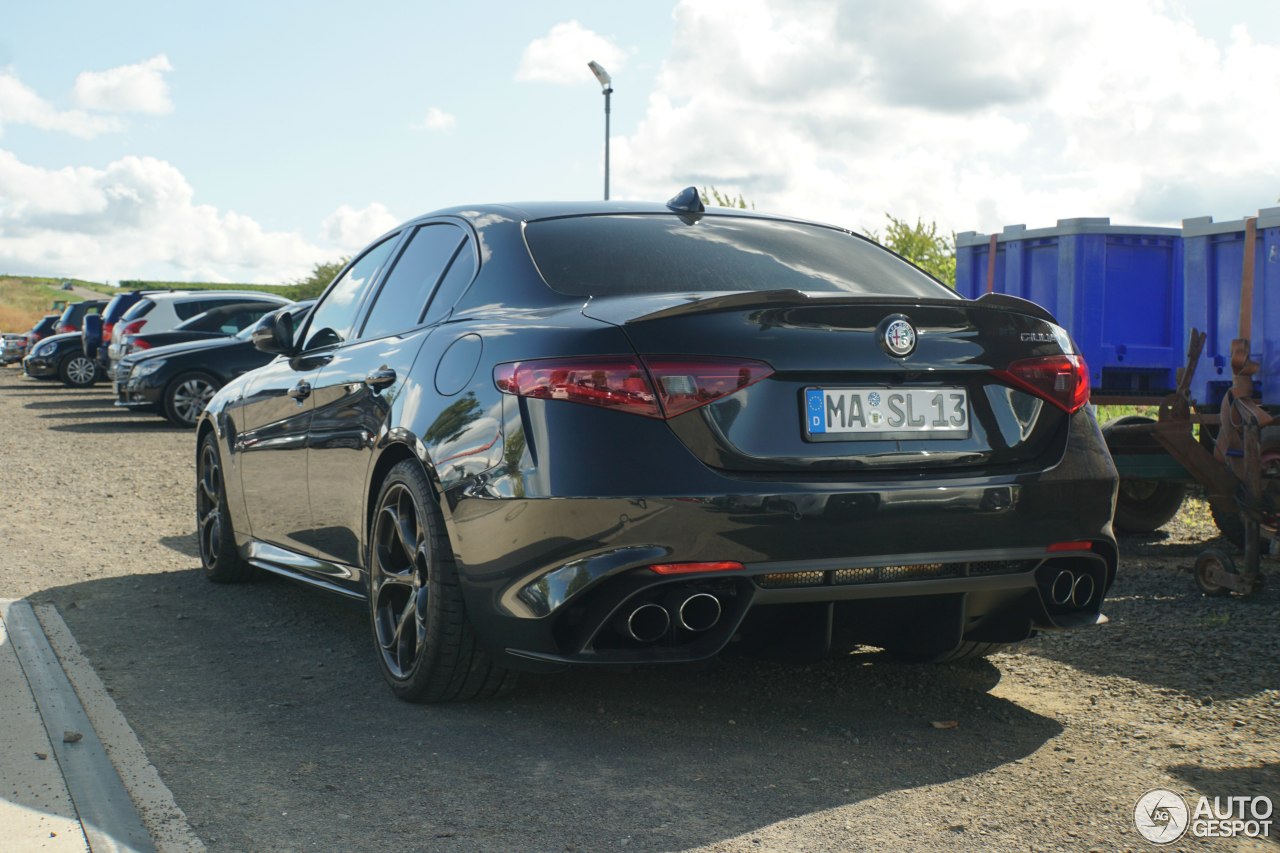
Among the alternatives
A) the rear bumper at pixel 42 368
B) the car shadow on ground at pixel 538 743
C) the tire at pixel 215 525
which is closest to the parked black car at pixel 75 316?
the rear bumper at pixel 42 368

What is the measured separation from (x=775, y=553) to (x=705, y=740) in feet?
2.35

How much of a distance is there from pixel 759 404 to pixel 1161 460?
15.3 feet

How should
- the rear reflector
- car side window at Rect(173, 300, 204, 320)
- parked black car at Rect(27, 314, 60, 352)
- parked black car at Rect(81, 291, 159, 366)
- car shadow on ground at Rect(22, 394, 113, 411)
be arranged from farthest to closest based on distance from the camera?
parked black car at Rect(27, 314, 60, 352)
parked black car at Rect(81, 291, 159, 366)
car shadow on ground at Rect(22, 394, 113, 411)
car side window at Rect(173, 300, 204, 320)
the rear reflector

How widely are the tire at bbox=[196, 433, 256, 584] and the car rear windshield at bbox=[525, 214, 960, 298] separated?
280 centimetres

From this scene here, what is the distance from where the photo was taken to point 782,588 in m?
3.61

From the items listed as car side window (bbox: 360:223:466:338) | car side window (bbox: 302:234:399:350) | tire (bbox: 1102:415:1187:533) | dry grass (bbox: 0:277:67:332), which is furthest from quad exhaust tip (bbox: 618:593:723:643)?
dry grass (bbox: 0:277:67:332)

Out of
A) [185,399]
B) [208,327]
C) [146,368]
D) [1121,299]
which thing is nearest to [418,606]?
[1121,299]

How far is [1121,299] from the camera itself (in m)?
9.12

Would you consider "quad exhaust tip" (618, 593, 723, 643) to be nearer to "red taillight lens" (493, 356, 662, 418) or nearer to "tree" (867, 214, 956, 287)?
"red taillight lens" (493, 356, 662, 418)

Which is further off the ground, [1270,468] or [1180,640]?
[1270,468]

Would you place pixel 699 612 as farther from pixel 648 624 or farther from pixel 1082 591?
pixel 1082 591

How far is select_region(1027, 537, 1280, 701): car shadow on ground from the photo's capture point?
468cm

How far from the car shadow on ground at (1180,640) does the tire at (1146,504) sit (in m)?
1.51

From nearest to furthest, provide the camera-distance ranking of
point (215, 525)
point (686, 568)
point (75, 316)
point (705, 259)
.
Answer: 1. point (686, 568)
2. point (705, 259)
3. point (215, 525)
4. point (75, 316)
